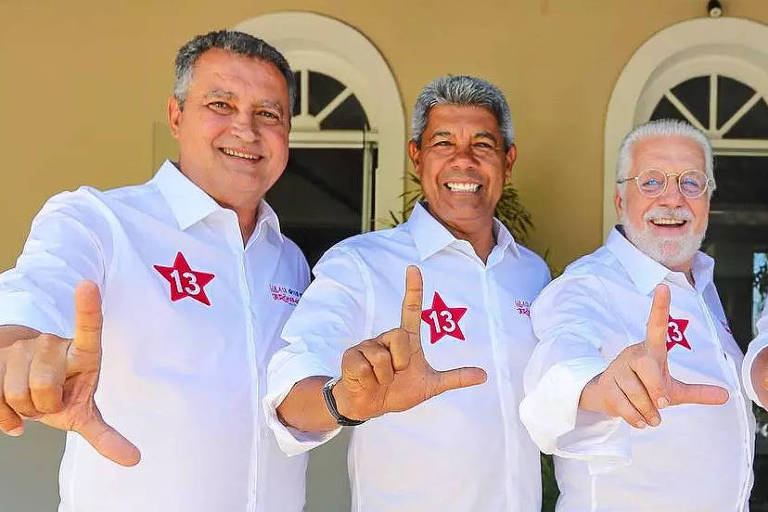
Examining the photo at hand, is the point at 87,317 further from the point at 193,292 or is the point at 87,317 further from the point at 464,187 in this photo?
the point at 464,187

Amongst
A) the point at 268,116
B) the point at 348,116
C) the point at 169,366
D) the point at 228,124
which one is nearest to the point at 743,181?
the point at 348,116

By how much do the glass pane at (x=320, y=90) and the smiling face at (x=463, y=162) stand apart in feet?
8.80

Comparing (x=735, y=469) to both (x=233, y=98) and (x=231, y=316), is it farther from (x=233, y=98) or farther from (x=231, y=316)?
(x=233, y=98)

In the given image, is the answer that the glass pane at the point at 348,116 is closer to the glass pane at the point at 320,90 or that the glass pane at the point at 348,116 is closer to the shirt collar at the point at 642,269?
the glass pane at the point at 320,90

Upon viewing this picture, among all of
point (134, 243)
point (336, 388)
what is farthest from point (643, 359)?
point (134, 243)

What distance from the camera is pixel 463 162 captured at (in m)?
2.54

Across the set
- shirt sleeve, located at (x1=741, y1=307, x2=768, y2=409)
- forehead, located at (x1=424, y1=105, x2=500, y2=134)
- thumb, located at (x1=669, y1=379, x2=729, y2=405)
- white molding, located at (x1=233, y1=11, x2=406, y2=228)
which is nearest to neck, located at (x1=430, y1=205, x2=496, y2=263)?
forehead, located at (x1=424, y1=105, x2=500, y2=134)

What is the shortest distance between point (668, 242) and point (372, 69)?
2.79m

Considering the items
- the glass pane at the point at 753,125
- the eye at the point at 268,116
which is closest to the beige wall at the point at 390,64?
the glass pane at the point at 753,125

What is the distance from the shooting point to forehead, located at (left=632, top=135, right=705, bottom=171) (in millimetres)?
2441

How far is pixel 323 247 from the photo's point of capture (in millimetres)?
5215

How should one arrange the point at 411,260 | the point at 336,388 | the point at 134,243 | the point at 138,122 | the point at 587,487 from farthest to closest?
the point at 138,122 → the point at 411,260 → the point at 587,487 → the point at 134,243 → the point at 336,388

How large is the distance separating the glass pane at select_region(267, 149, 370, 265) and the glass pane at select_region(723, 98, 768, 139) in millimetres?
2200

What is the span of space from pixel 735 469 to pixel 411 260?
1.00 m
